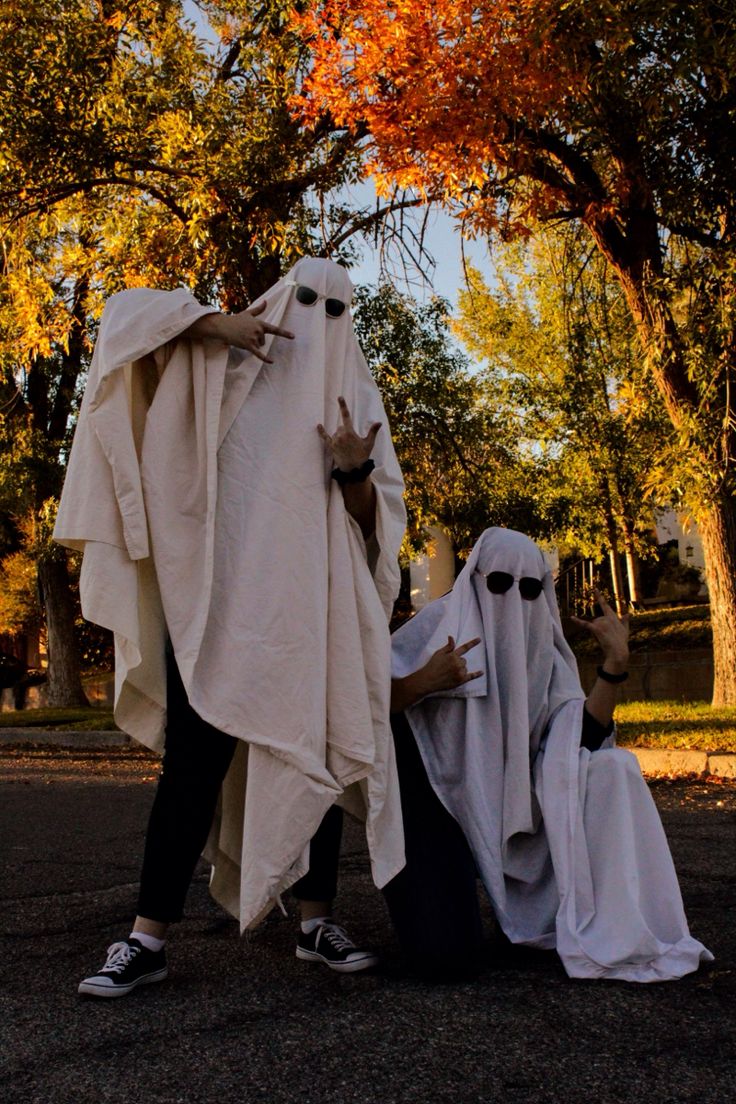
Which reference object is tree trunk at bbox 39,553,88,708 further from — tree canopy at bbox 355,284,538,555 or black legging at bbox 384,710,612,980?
black legging at bbox 384,710,612,980

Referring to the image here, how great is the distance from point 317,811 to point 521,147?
826 centimetres

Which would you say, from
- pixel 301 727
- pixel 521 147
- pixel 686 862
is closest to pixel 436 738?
pixel 301 727

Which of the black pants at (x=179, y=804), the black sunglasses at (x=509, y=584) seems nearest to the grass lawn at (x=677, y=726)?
the black sunglasses at (x=509, y=584)

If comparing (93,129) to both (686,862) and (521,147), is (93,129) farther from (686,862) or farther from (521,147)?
(686,862)

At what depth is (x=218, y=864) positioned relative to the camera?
11.4 ft

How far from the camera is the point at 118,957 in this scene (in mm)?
3031

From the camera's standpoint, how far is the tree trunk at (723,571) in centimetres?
1049

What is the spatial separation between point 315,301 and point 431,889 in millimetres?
1780

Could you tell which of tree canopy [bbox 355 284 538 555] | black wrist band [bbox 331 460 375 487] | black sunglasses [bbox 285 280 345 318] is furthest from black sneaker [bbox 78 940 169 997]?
tree canopy [bbox 355 284 538 555]

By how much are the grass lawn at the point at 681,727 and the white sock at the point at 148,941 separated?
653cm

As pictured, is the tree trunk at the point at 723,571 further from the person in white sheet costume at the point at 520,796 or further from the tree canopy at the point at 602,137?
the person in white sheet costume at the point at 520,796

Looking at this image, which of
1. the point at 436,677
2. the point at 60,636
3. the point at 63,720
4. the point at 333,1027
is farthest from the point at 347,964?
the point at 60,636

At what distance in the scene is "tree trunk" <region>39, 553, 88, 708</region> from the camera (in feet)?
60.0

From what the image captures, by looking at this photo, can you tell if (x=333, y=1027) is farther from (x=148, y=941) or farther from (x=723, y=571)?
(x=723, y=571)
